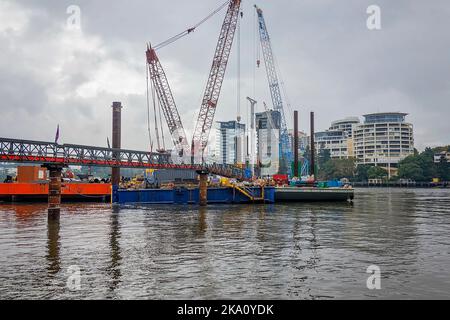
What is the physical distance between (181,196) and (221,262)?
175 feet

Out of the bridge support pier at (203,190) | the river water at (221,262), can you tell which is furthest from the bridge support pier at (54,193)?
the bridge support pier at (203,190)

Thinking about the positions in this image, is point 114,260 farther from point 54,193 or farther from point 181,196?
point 181,196

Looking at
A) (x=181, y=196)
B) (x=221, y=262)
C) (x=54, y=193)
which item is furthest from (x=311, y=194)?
(x=221, y=262)

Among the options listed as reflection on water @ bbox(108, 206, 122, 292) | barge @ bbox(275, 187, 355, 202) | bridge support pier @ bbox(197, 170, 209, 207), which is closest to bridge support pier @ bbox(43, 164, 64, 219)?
reflection on water @ bbox(108, 206, 122, 292)

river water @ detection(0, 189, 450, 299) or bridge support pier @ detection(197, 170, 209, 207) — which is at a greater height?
bridge support pier @ detection(197, 170, 209, 207)

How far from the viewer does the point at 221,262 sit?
21.2m

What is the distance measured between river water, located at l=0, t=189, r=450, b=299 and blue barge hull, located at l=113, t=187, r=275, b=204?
123 feet

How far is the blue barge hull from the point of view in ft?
242

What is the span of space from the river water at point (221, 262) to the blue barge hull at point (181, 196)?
3758 centimetres

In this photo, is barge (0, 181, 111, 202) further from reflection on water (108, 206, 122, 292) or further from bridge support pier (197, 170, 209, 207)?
reflection on water (108, 206, 122, 292)

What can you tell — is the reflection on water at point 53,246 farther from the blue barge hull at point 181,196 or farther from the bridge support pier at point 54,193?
the blue barge hull at point 181,196

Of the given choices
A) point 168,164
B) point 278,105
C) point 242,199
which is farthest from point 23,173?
point 278,105

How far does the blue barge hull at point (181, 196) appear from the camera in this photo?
242ft
